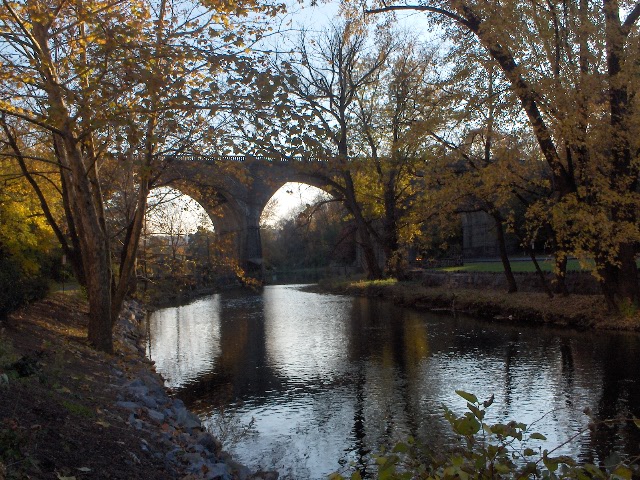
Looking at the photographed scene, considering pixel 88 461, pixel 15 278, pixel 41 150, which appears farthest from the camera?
pixel 41 150

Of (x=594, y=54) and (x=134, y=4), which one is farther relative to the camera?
(x=594, y=54)

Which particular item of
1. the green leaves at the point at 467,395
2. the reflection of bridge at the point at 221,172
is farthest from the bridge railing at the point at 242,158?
the green leaves at the point at 467,395

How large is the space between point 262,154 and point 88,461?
3.52 metres

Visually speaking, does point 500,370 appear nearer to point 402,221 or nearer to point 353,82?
point 402,221

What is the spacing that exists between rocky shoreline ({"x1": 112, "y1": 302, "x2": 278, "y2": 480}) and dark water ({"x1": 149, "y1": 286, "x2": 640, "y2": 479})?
0.48m

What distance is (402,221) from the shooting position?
67.4 ft

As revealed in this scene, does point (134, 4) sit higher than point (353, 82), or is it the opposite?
point (353, 82)

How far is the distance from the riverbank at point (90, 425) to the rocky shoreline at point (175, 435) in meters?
0.01

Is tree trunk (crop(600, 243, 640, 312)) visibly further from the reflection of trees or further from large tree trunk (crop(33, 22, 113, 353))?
large tree trunk (crop(33, 22, 113, 353))

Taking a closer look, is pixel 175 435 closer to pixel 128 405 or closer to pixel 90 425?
pixel 128 405

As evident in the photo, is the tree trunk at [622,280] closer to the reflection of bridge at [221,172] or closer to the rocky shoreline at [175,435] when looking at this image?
the reflection of bridge at [221,172]

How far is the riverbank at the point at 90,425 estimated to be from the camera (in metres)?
3.96

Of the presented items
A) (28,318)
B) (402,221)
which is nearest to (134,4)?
(28,318)

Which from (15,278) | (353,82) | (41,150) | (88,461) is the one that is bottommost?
(88,461)
